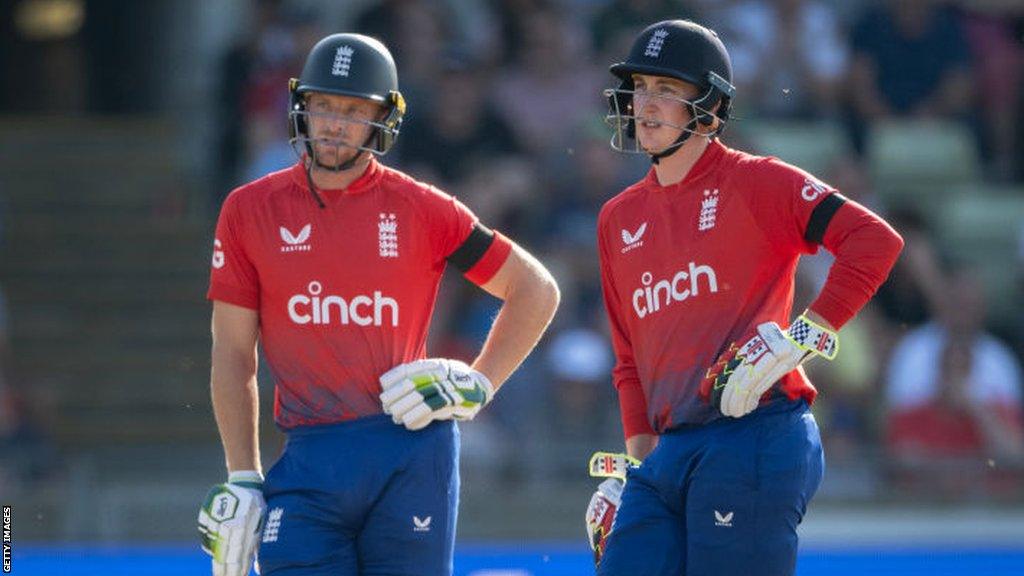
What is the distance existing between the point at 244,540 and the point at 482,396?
33.1 inches

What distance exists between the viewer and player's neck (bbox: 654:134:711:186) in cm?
625

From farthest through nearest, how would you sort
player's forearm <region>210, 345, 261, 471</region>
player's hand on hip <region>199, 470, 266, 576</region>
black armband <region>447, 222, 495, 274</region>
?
black armband <region>447, 222, 495, 274</region> < player's forearm <region>210, 345, 261, 471</region> < player's hand on hip <region>199, 470, 266, 576</region>

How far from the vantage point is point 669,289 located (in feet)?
20.2

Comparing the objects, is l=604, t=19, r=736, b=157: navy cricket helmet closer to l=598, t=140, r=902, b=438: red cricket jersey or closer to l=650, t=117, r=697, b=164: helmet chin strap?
l=650, t=117, r=697, b=164: helmet chin strap

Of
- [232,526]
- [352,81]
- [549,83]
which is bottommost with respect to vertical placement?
[232,526]

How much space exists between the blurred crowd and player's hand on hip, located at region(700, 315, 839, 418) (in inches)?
201

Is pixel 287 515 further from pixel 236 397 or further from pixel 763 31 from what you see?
pixel 763 31

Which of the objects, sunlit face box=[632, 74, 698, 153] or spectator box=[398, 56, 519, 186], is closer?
sunlit face box=[632, 74, 698, 153]

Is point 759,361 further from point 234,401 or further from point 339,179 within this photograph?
point 234,401

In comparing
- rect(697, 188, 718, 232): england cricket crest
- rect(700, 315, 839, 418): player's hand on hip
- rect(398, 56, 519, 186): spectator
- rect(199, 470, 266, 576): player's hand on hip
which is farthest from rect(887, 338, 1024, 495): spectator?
rect(199, 470, 266, 576): player's hand on hip

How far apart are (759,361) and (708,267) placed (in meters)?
0.40

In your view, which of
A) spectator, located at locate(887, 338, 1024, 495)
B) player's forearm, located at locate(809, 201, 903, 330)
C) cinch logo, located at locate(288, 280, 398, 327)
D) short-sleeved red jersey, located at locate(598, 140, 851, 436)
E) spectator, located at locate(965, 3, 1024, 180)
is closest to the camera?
player's forearm, located at locate(809, 201, 903, 330)

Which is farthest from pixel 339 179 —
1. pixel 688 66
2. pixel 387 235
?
pixel 688 66

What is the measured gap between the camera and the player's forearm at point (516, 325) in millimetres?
6531
